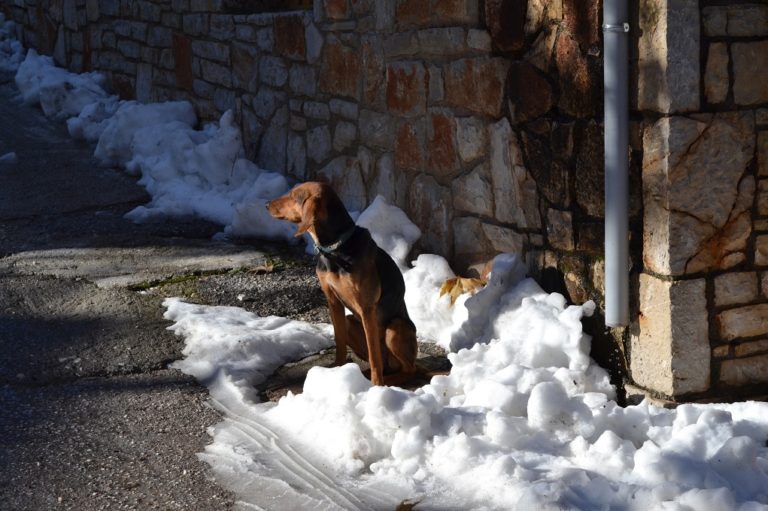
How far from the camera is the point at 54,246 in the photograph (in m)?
7.10

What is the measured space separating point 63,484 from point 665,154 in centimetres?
249

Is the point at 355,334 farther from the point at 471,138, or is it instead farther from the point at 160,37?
the point at 160,37

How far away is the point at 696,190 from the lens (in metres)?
4.10

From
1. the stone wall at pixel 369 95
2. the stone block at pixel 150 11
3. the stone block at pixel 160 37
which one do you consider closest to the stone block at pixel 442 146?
the stone wall at pixel 369 95

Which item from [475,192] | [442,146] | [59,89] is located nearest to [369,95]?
[442,146]

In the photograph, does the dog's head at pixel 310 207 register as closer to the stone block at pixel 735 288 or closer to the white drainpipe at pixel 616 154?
the white drainpipe at pixel 616 154

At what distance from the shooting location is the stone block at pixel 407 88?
5.91m

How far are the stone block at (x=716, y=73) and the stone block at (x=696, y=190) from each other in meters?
0.09

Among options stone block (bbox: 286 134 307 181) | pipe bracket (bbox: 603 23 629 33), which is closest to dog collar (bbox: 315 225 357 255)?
pipe bracket (bbox: 603 23 629 33)

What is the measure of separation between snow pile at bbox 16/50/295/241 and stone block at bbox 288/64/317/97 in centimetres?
62

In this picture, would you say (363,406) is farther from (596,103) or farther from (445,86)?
(445,86)

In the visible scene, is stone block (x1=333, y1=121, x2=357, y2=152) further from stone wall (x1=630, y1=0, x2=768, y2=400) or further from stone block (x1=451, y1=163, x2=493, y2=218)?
stone wall (x1=630, y1=0, x2=768, y2=400)

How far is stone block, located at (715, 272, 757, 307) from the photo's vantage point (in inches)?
166

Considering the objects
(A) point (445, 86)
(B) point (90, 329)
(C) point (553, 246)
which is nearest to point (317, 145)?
(A) point (445, 86)
